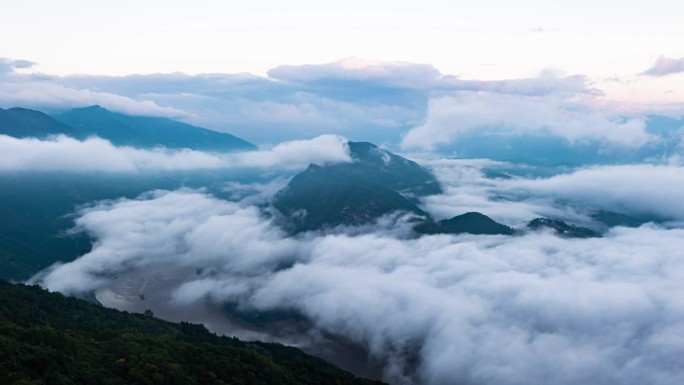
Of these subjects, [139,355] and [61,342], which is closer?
[61,342]

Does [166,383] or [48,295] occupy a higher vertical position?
[166,383]

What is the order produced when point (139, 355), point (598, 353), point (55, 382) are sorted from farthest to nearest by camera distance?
point (598, 353) → point (139, 355) → point (55, 382)

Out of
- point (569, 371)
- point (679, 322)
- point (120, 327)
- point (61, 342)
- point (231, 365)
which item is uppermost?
point (61, 342)

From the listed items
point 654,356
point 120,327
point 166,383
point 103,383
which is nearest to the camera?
point 103,383

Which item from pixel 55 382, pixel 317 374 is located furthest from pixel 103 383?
pixel 317 374

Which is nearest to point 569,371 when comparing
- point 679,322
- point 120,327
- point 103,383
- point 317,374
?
point 679,322

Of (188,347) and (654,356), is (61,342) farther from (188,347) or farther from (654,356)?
(654,356)

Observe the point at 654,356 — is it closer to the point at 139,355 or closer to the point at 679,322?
the point at 679,322
